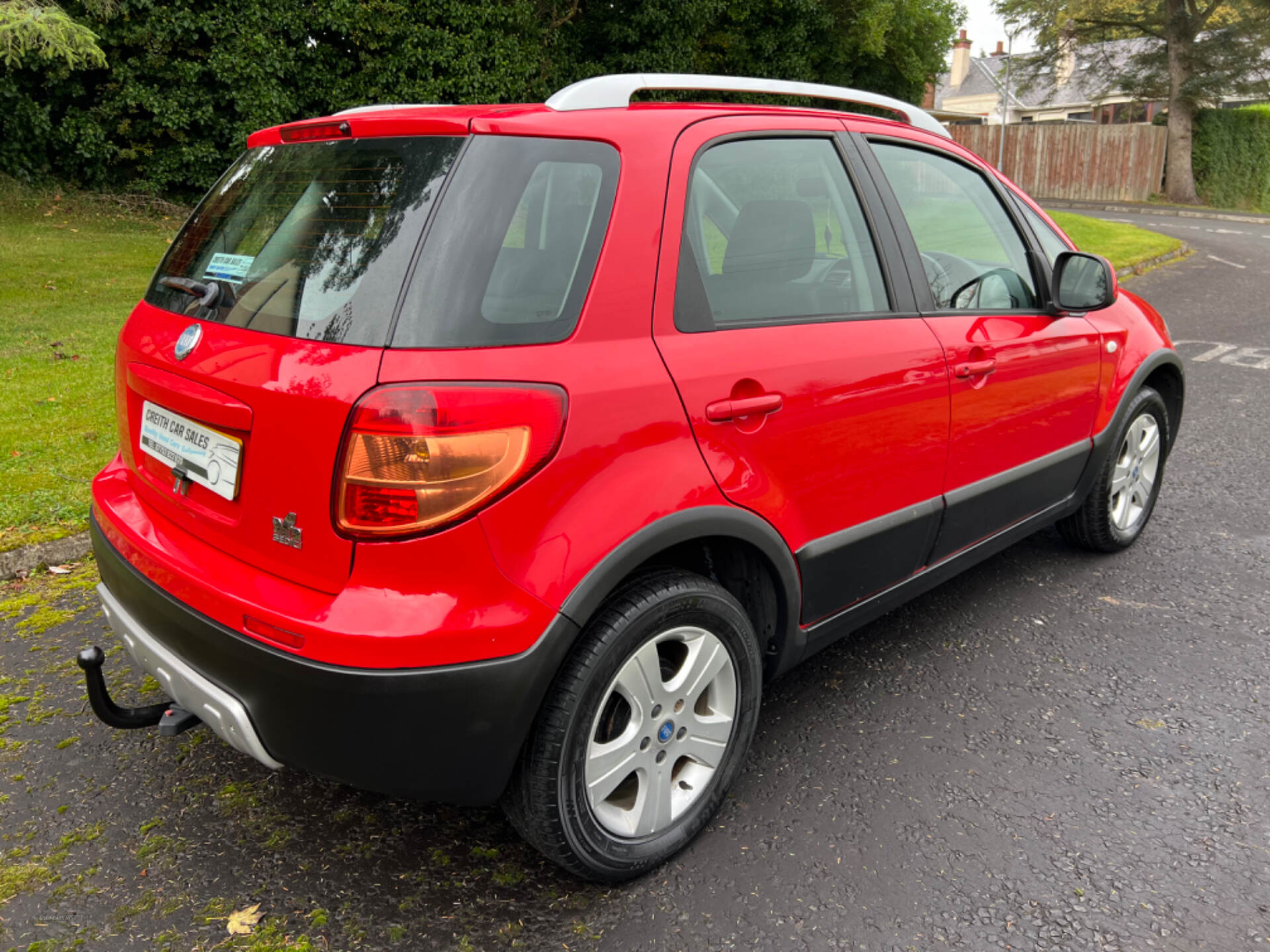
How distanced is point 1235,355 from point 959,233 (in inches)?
267

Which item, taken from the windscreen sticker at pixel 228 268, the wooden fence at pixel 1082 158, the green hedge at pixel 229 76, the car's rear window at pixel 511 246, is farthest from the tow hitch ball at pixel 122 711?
the wooden fence at pixel 1082 158

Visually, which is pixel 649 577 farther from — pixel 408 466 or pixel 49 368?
pixel 49 368

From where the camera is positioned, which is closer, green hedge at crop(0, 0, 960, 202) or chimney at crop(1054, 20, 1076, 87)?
green hedge at crop(0, 0, 960, 202)

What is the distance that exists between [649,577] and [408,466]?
25.9 inches

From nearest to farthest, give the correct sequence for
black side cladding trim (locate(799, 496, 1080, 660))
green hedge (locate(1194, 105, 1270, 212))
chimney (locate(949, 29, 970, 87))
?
black side cladding trim (locate(799, 496, 1080, 660))
green hedge (locate(1194, 105, 1270, 212))
chimney (locate(949, 29, 970, 87))

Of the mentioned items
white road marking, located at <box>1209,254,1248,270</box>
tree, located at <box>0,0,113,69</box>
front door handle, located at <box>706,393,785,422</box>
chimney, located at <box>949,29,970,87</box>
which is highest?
chimney, located at <box>949,29,970,87</box>

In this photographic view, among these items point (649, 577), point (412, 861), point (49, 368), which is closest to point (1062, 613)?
point (649, 577)

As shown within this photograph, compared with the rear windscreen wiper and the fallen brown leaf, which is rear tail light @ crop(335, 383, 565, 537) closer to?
the rear windscreen wiper

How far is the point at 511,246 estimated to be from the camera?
206cm

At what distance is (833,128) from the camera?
9.57 feet

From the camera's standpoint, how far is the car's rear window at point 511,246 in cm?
198

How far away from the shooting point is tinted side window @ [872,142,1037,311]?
3096 mm

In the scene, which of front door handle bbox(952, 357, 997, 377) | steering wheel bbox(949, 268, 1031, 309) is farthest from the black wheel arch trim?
front door handle bbox(952, 357, 997, 377)

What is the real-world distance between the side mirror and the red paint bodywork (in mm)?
913
